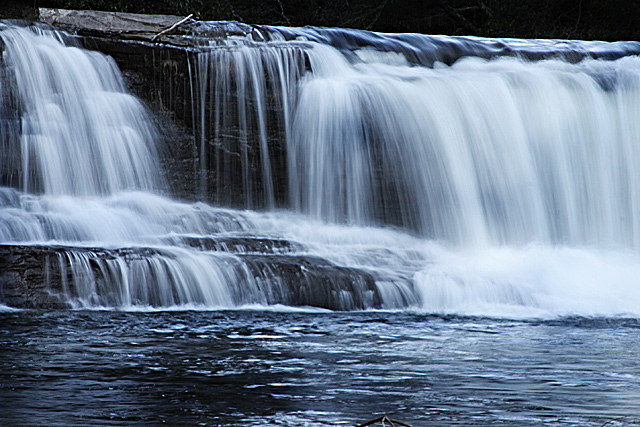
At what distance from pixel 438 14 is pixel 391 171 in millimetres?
17422

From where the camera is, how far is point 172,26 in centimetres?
1137

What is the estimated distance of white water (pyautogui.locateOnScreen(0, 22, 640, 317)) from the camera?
9258 mm

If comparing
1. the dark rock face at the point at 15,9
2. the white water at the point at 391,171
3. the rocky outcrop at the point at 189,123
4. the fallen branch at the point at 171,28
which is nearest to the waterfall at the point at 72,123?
the white water at the point at 391,171

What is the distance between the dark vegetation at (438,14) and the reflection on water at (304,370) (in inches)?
416

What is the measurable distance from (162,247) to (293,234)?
197 cm

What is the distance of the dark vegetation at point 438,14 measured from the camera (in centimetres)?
1990

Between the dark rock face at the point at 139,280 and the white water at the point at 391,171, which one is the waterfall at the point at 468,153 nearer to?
the white water at the point at 391,171

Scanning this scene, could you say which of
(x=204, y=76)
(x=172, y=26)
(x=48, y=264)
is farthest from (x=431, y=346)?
(x=172, y=26)

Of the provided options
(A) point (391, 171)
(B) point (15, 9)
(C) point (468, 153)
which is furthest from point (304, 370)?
(B) point (15, 9)

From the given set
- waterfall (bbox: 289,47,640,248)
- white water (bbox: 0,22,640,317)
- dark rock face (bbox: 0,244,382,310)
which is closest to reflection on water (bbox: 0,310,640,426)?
dark rock face (bbox: 0,244,382,310)

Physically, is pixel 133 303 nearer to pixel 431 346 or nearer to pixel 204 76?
pixel 431 346

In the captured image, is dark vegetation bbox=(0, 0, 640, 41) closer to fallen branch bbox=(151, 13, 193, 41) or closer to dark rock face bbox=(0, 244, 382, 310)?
fallen branch bbox=(151, 13, 193, 41)

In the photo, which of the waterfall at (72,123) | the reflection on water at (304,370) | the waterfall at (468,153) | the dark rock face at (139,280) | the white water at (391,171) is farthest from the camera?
the waterfall at (468,153)

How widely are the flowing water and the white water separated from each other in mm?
26
